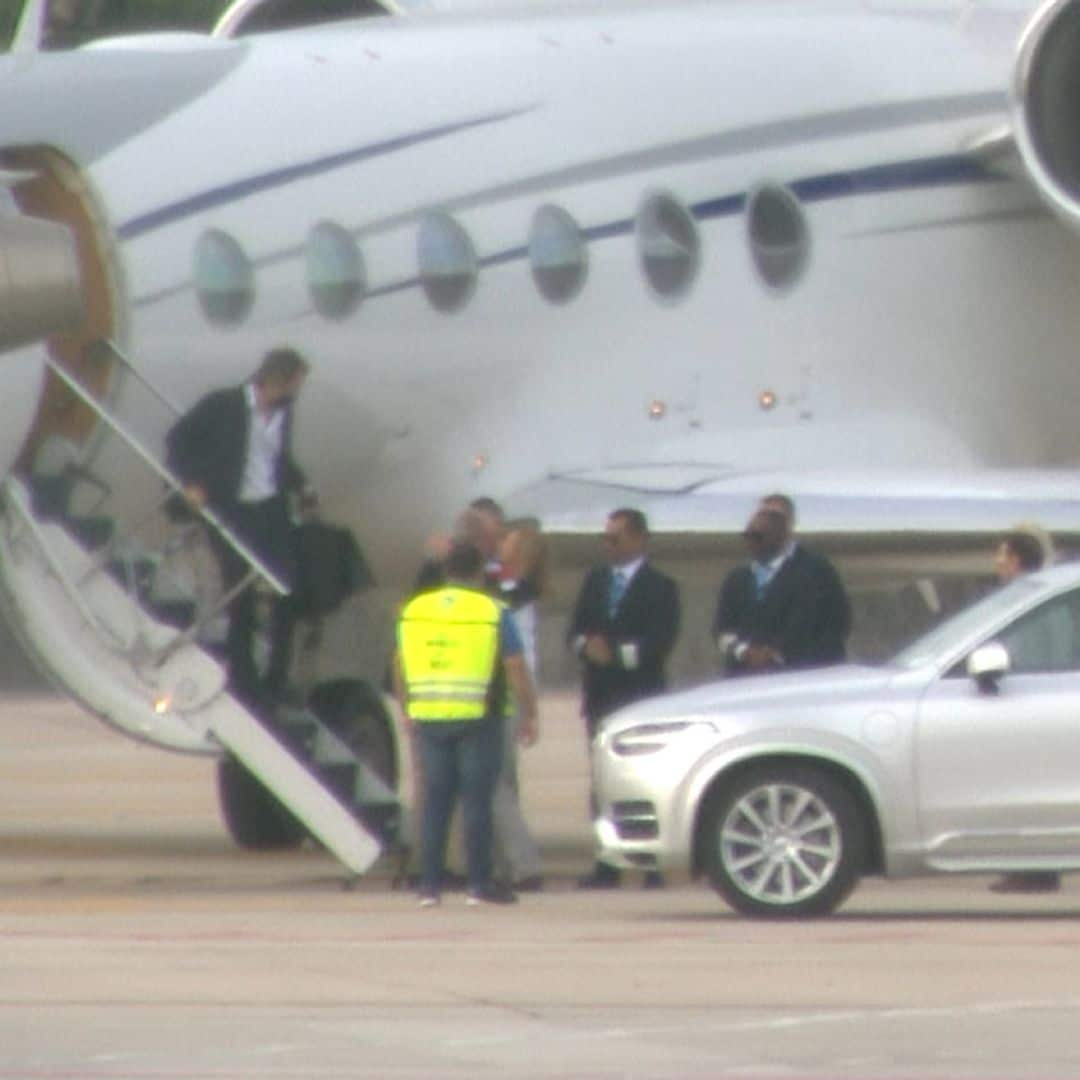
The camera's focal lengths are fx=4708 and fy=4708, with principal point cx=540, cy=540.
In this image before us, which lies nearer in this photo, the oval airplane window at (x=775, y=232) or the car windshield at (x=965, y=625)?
the car windshield at (x=965, y=625)

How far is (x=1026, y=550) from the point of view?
65.1ft

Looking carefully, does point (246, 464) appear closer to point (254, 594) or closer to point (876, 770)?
point (254, 594)

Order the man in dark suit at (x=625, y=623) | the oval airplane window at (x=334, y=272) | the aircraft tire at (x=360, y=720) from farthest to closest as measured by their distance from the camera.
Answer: the aircraft tire at (x=360, y=720) → the oval airplane window at (x=334, y=272) → the man in dark suit at (x=625, y=623)

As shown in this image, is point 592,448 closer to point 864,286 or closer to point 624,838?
point 864,286

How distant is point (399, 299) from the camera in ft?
70.7

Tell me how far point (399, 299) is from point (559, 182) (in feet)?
3.21

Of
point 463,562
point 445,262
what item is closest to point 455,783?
point 463,562

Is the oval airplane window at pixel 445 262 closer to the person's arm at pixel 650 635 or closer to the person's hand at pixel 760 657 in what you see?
the person's arm at pixel 650 635

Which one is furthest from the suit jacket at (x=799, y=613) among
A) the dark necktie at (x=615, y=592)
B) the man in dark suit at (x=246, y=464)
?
the man in dark suit at (x=246, y=464)

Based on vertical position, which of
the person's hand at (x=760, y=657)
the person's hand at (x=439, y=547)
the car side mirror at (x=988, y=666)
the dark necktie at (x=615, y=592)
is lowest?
the car side mirror at (x=988, y=666)

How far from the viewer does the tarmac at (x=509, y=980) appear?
42.1 ft

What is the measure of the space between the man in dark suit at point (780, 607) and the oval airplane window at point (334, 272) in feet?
7.90

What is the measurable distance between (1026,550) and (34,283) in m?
6.26

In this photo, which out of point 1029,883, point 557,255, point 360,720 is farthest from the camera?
point 360,720
